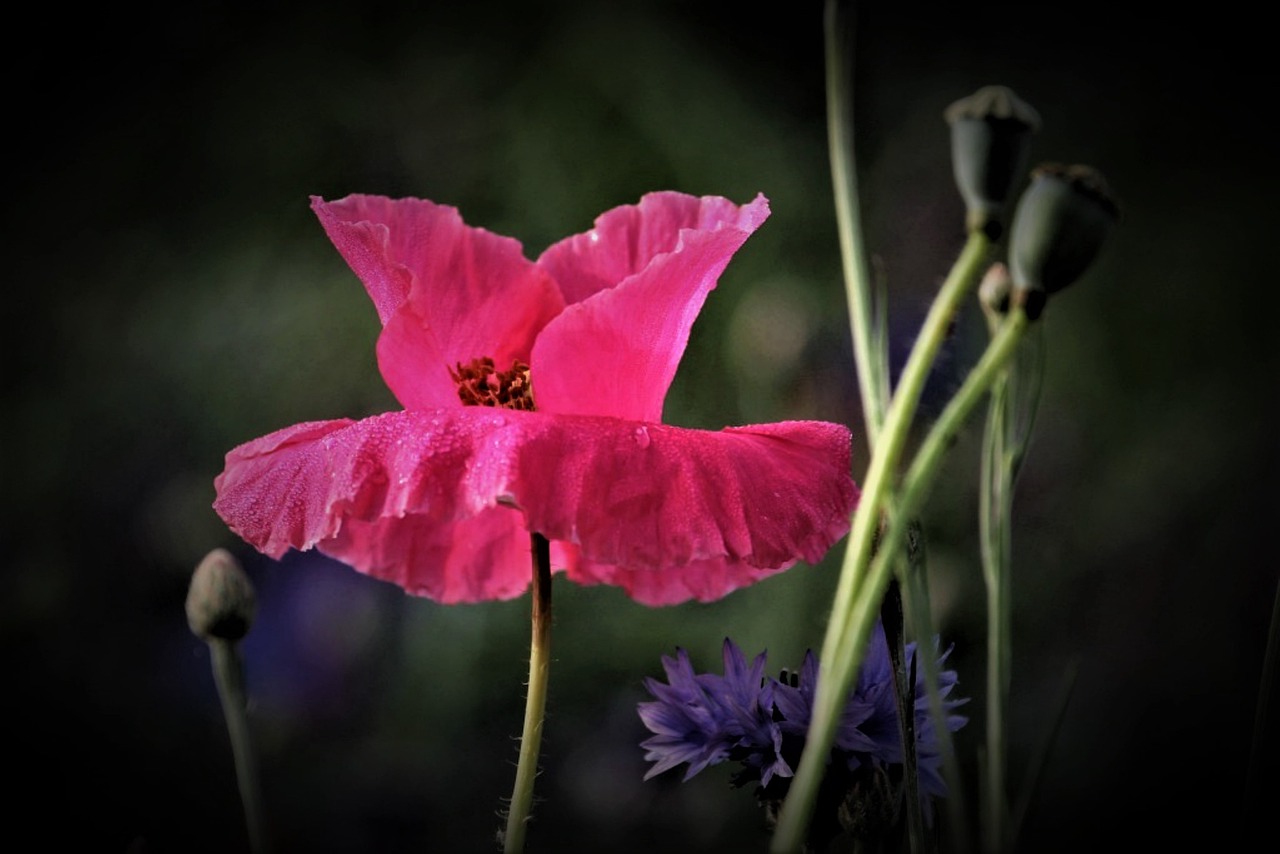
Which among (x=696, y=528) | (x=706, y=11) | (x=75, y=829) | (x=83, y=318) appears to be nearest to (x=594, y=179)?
(x=706, y=11)

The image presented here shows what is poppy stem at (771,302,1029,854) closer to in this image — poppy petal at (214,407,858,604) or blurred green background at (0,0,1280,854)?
poppy petal at (214,407,858,604)

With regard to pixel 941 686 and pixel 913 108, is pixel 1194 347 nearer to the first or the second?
pixel 913 108

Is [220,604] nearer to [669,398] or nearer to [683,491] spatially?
[683,491]

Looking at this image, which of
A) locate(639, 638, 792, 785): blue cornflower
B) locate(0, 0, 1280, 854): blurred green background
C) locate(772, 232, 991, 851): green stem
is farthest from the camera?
locate(0, 0, 1280, 854): blurred green background

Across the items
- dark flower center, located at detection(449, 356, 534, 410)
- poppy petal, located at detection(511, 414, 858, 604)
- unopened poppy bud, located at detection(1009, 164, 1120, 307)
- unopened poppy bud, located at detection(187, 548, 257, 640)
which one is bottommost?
unopened poppy bud, located at detection(187, 548, 257, 640)

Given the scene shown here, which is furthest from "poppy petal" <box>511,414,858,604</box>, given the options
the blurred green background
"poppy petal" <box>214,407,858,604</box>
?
the blurred green background

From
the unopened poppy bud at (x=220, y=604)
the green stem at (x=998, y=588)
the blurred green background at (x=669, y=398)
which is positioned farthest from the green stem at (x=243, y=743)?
the blurred green background at (x=669, y=398)

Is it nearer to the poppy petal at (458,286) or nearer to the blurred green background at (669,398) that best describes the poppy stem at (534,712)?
the poppy petal at (458,286)
